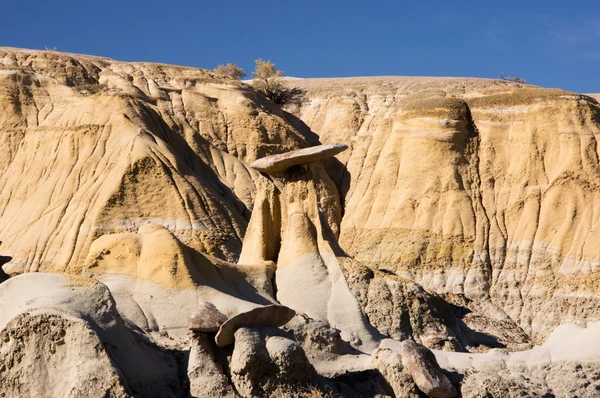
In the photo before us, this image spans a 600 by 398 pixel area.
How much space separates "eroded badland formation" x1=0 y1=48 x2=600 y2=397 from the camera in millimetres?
21812

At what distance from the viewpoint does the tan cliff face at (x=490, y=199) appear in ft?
147

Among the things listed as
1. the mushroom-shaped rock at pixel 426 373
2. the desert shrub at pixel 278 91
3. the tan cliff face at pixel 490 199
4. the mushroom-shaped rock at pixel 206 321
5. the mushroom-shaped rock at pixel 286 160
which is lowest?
the mushroom-shaped rock at pixel 426 373

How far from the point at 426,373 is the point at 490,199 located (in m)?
26.6

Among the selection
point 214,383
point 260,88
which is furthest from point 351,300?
point 260,88

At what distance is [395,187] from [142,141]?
1047cm

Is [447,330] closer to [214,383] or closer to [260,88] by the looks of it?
[214,383]

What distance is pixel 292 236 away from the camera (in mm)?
32000

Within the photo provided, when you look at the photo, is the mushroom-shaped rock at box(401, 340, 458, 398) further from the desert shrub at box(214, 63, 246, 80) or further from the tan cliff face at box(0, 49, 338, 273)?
the desert shrub at box(214, 63, 246, 80)

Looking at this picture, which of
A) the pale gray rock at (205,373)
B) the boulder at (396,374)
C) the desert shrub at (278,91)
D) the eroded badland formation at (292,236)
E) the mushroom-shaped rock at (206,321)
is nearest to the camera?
the pale gray rock at (205,373)

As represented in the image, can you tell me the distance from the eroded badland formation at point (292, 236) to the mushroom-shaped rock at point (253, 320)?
A: 4cm

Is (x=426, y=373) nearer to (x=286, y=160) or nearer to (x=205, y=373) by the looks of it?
(x=205, y=373)

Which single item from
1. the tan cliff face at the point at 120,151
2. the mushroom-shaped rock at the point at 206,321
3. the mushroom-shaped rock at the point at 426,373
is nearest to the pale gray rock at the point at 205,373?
the mushroom-shaped rock at the point at 206,321

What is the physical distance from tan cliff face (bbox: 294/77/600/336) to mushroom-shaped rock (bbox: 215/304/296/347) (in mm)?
21058

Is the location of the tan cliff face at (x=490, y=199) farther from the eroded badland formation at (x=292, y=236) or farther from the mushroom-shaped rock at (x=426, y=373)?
the mushroom-shaped rock at (x=426, y=373)
